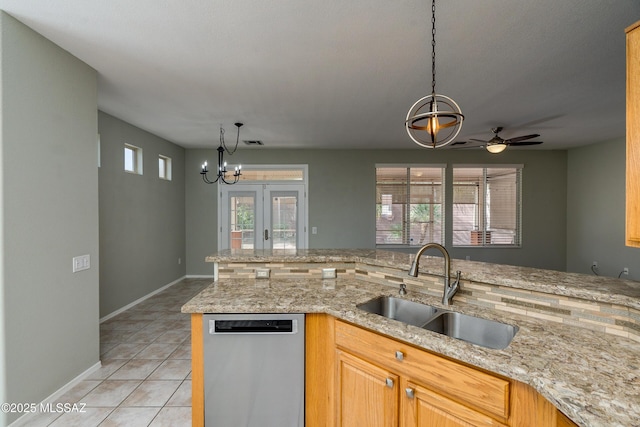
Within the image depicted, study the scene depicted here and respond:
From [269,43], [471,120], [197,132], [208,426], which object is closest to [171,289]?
[197,132]

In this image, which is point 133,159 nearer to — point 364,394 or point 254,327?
point 254,327

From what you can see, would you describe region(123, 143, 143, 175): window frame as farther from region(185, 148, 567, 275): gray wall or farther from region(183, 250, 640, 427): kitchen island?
region(183, 250, 640, 427): kitchen island

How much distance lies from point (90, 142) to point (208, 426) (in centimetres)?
248

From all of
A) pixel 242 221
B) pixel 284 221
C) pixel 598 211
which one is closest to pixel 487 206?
pixel 598 211

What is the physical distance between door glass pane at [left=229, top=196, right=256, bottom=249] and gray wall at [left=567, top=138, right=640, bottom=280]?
665 centimetres

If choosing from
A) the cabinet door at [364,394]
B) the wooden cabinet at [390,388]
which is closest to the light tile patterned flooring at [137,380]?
the wooden cabinet at [390,388]

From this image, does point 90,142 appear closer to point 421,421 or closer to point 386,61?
point 386,61

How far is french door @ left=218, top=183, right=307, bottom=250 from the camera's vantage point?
20.2 ft

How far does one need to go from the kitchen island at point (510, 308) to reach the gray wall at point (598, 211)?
515cm

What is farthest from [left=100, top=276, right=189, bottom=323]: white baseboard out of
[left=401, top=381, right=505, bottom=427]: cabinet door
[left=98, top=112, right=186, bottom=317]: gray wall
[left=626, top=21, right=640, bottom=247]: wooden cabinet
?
[left=626, top=21, right=640, bottom=247]: wooden cabinet

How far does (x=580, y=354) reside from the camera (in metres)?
1.10

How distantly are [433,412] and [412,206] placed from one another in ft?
17.4

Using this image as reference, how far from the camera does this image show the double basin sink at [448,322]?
1456 mm

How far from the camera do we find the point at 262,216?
6160 millimetres
